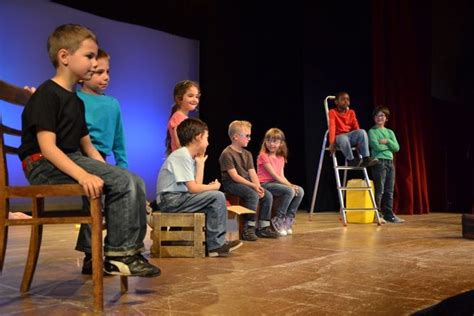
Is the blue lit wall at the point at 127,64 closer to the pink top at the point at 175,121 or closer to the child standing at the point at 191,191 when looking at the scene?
the pink top at the point at 175,121

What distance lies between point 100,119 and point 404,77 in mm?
4464

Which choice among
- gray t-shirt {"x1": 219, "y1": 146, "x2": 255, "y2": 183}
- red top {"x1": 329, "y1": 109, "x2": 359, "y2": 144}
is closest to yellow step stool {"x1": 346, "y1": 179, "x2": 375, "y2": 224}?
red top {"x1": 329, "y1": 109, "x2": 359, "y2": 144}

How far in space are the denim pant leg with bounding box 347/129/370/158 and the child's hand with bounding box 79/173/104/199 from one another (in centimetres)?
342

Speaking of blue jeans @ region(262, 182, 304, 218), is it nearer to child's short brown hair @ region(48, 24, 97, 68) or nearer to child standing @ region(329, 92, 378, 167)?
child standing @ region(329, 92, 378, 167)

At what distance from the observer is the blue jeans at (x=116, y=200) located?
167 centimetres

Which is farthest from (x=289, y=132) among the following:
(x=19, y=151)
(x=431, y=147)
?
(x=19, y=151)

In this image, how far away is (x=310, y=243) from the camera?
10.9 feet

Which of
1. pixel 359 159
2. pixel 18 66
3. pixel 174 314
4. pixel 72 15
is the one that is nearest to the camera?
pixel 174 314

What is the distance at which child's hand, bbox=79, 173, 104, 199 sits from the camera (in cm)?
156

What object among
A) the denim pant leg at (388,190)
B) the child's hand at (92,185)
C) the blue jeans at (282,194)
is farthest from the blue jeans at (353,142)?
the child's hand at (92,185)

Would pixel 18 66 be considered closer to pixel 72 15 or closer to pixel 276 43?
pixel 72 15

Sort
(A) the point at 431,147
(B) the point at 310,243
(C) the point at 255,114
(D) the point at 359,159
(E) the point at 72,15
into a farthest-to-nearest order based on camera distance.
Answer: (C) the point at 255,114 < (A) the point at 431,147 < (E) the point at 72,15 < (D) the point at 359,159 < (B) the point at 310,243

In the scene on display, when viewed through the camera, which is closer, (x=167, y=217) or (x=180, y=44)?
(x=167, y=217)

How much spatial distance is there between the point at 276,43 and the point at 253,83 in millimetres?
615
